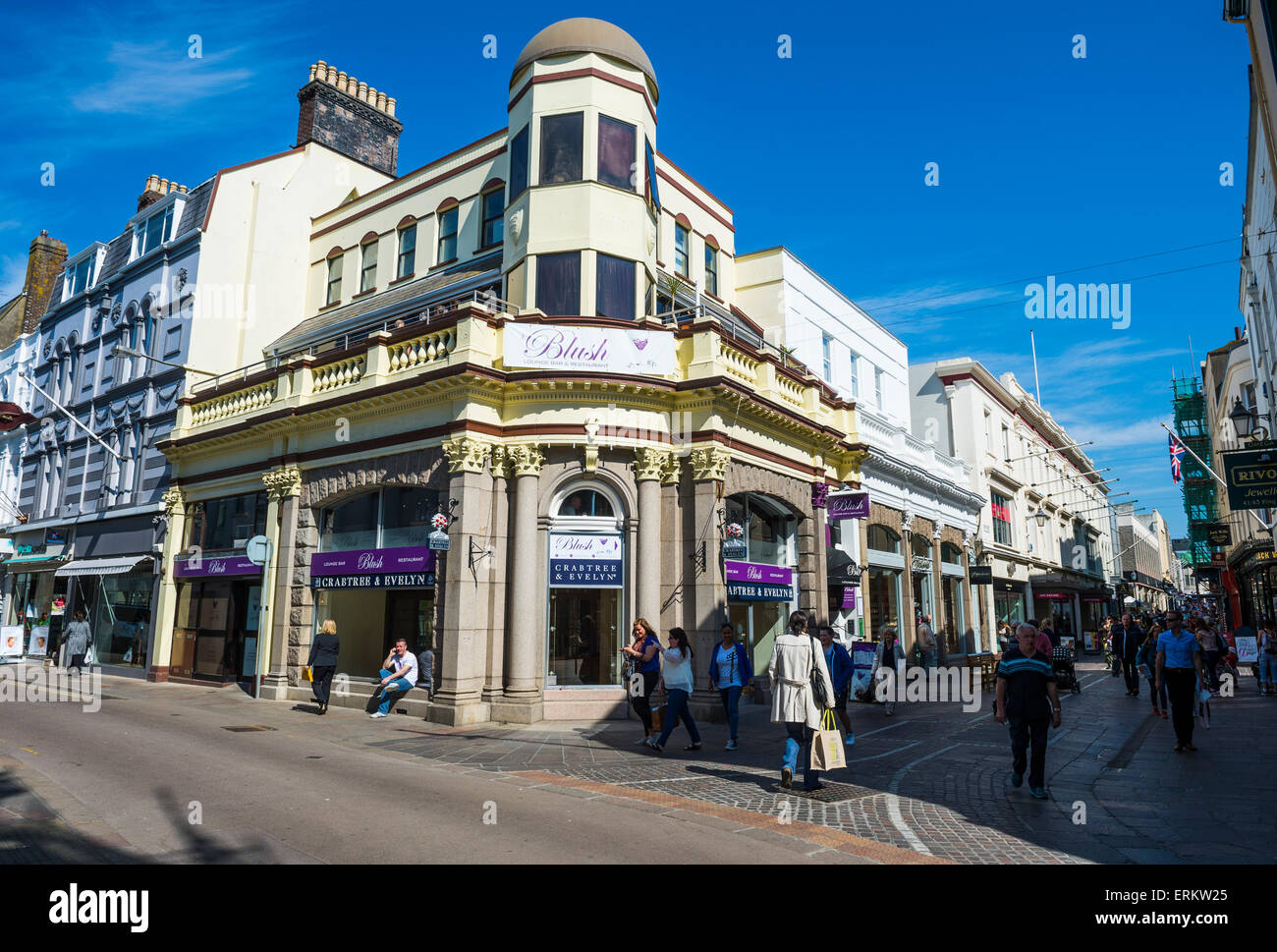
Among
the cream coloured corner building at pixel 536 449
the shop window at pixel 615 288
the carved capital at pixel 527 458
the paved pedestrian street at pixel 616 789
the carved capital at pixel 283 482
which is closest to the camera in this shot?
the paved pedestrian street at pixel 616 789

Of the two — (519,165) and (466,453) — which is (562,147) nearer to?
(519,165)

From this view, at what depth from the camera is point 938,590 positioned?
27.3 m

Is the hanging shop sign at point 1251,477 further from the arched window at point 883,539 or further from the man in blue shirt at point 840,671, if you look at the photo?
the arched window at point 883,539

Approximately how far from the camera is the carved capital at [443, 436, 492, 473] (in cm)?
1491

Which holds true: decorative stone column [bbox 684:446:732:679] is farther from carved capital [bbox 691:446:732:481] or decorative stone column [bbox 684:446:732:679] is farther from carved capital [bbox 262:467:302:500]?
carved capital [bbox 262:467:302:500]

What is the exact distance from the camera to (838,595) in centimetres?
2019

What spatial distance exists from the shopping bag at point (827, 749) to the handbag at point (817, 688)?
0.22 metres

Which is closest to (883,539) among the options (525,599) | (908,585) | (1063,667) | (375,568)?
(908,585)

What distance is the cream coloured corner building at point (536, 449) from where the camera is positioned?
15078 millimetres

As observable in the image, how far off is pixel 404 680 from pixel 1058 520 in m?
46.8

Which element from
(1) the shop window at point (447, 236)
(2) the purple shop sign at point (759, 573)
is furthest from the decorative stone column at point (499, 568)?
(1) the shop window at point (447, 236)

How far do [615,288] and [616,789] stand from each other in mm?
11054

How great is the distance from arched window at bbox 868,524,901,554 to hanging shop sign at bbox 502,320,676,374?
1108 cm

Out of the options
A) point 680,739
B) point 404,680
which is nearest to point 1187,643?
point 680,739
